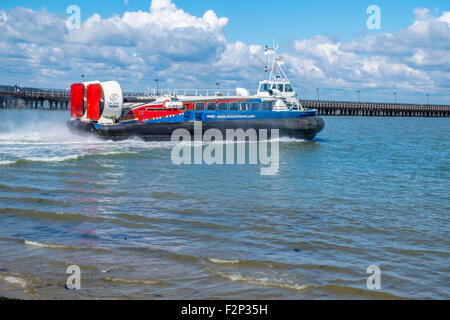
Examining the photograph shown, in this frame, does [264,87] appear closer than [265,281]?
No

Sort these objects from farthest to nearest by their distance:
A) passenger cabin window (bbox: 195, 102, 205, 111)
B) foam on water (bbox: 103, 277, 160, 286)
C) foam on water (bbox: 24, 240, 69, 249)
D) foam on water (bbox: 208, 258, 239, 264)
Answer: passenger cabin window (bbox: 195, 102, 205, 111) → foam on water (bbox: 24, 240, 69, 249) → foam on water (bbox: 208, 258, 239, 264) → foam on water (bbox: 103, 277, 160, 286)

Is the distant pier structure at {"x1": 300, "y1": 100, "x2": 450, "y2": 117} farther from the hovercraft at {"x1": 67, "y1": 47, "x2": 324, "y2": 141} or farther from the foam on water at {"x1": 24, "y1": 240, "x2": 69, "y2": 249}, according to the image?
the foam on water at {"x1": 24, "y1": 240, "x2": 69, "y2": 249}

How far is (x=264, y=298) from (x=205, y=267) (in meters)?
1.13

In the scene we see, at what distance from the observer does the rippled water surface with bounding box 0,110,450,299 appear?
5504mm

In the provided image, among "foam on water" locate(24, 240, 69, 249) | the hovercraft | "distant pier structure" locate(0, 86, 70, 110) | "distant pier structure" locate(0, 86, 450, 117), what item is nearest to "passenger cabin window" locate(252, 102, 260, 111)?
the hovercraft

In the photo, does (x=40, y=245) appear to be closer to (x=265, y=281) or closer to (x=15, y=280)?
(x=15, y=280)

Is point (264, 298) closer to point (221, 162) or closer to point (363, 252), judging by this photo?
point (363, 252)

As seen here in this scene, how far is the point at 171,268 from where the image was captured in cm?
594

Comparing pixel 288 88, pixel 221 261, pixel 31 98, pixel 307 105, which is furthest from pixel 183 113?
pixel 307 105

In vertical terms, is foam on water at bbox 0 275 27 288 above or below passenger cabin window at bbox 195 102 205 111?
below

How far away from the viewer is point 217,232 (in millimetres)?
7750

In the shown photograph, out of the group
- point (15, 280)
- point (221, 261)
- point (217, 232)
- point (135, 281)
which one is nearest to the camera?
point (15, 280)

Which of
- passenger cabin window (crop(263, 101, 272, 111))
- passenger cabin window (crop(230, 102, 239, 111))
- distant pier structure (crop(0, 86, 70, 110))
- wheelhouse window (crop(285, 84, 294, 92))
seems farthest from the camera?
distant pier structure (crop(0, 86, 70, 110))
